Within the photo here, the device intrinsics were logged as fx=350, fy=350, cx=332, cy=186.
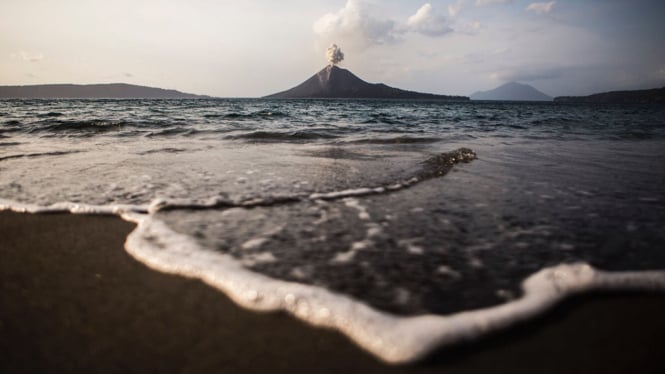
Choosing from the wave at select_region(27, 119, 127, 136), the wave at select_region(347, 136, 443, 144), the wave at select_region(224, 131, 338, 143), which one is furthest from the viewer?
the wave at select_region(27, 119, 127, 136)

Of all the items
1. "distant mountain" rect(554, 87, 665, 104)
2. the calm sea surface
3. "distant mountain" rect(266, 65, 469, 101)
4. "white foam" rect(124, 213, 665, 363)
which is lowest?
"white foam" rect(124, 213, 665, 363)

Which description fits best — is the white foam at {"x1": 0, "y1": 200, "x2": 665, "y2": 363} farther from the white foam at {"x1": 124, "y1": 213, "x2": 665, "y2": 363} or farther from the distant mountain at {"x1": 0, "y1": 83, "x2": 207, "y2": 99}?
the distant mountain at {"x1": 0, "y1": 83, "x2": 207, "y2": 99}

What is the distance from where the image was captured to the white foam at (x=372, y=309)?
1.26 meters

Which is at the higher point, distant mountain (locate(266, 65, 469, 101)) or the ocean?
distant mountain (locate(266, 65, 469, 101))

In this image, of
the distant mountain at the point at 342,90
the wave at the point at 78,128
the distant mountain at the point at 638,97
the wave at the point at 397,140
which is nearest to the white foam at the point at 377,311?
the wave at the point at 397,140

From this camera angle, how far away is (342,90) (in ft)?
583

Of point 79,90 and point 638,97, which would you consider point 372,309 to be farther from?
point 79,90

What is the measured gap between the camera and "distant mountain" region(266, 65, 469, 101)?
154m

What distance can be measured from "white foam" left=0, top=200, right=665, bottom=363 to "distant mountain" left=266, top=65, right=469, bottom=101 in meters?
149

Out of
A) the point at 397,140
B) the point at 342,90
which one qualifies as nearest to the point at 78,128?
the point at 397,140

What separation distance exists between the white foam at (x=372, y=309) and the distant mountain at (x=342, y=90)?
14923 cm

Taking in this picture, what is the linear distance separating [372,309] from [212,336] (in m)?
0.61

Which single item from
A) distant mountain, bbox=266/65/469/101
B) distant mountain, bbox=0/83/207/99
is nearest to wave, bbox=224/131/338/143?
distant mountain, bbox=266/65/469/101

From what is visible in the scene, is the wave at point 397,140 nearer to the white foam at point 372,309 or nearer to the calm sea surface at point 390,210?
the calm sea surface at point 390,210
